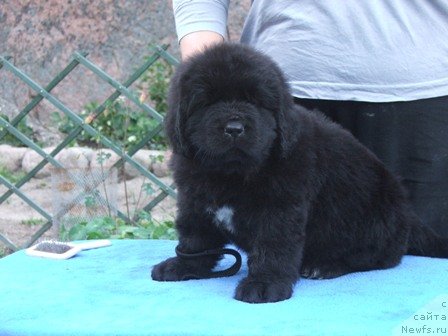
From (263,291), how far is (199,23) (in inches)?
40.5

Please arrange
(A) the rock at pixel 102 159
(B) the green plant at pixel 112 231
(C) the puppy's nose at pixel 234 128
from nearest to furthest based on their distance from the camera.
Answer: (C) the puppy's nose at pixel 234 128
(B) the green plant at pixel 112 231
(A) the rock at pixel 102 159

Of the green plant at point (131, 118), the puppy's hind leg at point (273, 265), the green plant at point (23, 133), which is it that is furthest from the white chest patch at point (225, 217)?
the green plant at point (23, 133)

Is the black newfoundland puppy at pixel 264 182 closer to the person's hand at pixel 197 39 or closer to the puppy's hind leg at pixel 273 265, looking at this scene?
the puppy's hind leg at pixel 273 265

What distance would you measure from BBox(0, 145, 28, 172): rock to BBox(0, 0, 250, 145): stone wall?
0.29 meters

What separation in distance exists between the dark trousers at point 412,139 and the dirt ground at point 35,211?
2634 mm

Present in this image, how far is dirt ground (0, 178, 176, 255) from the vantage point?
5.91m

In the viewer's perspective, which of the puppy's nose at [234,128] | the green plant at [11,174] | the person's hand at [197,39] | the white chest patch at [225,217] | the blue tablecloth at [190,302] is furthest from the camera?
the green plant at [11,174]

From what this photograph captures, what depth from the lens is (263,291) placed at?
2.46 metres

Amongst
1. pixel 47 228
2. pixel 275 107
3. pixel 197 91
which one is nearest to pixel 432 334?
pixel 275 107

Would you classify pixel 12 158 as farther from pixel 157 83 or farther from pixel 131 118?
pixel 157 83

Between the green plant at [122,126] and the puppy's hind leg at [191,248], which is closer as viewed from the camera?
the puppy's hind leg at [191,248]

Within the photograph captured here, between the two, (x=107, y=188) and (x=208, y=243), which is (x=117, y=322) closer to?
(x=208, y=243)

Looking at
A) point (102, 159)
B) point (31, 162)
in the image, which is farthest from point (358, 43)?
point (31, 162)

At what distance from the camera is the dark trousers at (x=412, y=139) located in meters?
3.09
